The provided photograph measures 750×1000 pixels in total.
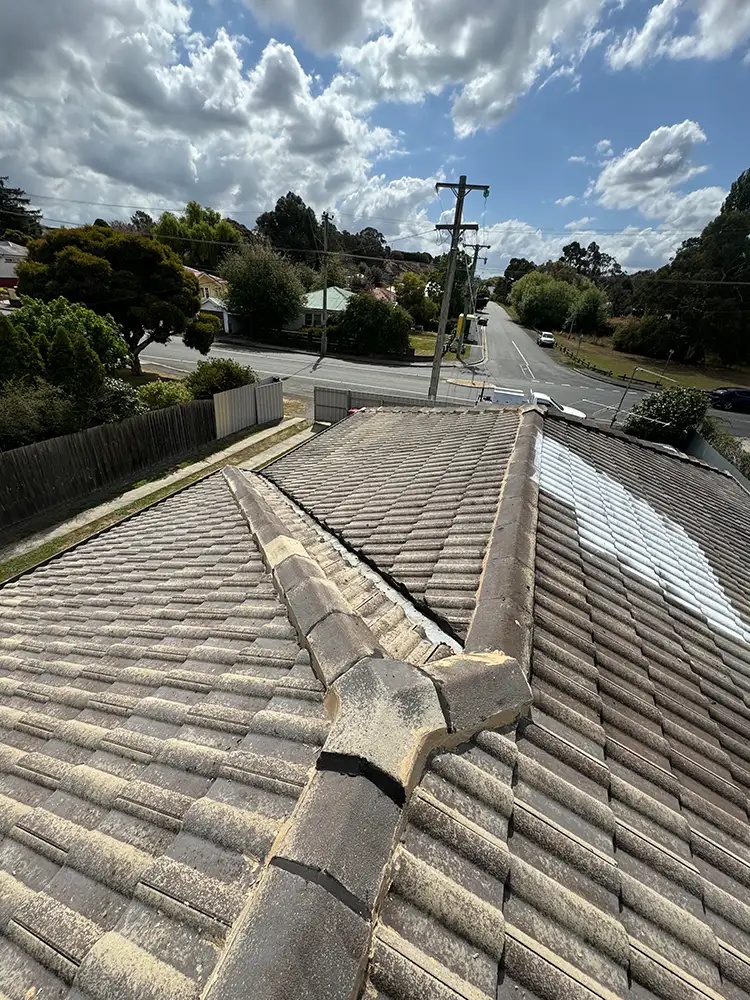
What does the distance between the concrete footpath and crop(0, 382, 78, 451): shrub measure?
2813 millimetres

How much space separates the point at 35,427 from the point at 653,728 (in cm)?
1653

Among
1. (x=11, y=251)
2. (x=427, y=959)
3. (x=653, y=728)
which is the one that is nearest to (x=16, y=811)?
(x=427, y=959)

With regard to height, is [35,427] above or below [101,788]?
below

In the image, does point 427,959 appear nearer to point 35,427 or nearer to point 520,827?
point 520,827

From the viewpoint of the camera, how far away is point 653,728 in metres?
2.64

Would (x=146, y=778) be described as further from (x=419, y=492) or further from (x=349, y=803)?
(x=419, y=492)

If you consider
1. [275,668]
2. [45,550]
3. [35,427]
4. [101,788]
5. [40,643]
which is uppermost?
[275,668]

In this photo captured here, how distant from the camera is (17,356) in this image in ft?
44.1

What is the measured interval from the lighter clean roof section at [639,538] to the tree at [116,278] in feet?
75.6

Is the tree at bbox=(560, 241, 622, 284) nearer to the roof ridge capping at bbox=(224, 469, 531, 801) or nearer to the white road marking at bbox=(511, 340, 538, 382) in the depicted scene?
the white road marking at bbox=(511, 340, 538, 382)

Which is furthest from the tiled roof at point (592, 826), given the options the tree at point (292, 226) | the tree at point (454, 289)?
the tree at point (292, 226)

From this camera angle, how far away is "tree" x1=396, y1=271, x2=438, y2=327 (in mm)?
51062

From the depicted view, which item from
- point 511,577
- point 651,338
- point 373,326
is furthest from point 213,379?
point 651,338

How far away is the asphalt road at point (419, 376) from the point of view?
28.2 metres
